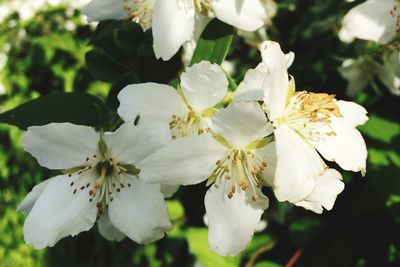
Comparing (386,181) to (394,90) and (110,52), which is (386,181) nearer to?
(394,90)

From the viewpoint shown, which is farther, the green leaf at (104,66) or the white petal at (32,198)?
the green leaf at (104,66)

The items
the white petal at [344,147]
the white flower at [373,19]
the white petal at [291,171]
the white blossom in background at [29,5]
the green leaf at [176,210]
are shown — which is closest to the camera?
the white petal at [291,171]

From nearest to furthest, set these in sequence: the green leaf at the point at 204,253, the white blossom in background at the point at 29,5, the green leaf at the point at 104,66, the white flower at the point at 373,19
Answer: the green leaf at the point at 104,66 → the white flower at the point at 373,19 → the green leaf at the point at 204,253 → the white blossom in background at the point at 29,5

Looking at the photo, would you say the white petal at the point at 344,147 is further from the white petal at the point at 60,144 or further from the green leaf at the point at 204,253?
the green leaf at the point at 204,253

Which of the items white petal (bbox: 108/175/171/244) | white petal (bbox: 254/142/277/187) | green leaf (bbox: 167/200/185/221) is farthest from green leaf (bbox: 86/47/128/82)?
green leaf (bbox: 167/200/185/221)

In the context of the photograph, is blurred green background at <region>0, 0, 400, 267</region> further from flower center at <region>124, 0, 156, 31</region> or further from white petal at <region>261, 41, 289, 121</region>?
white petal at <region>261, 41, 289, 121</region>

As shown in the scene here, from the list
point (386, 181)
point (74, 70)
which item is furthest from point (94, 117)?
point (74, 70)

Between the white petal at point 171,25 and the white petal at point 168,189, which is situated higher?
the white petal at point 171,25

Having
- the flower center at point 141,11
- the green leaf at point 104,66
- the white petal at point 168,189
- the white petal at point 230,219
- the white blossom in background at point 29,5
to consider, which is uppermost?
the flower center at point 141,11

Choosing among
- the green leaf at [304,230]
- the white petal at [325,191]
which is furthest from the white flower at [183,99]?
the green leaf at [304,230]
